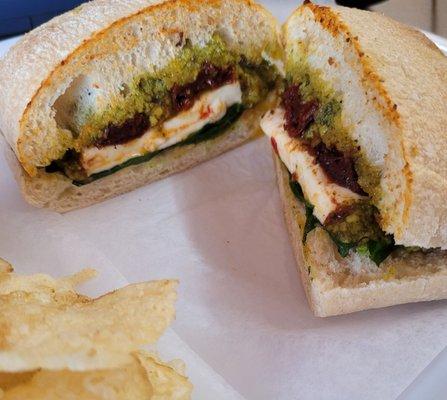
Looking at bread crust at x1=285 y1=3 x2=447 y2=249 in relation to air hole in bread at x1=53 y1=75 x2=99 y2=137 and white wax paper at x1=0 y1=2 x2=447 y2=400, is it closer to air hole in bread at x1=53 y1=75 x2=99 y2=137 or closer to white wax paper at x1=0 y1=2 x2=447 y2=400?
white wax paper at x1=0 y1=2 x2=447 y2=400

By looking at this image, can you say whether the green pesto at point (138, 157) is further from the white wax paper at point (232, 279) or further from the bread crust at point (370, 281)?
the bread crust at point (370, 281)

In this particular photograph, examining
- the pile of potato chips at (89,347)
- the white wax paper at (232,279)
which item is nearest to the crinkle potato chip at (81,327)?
the pile of potato chips at (89,347)

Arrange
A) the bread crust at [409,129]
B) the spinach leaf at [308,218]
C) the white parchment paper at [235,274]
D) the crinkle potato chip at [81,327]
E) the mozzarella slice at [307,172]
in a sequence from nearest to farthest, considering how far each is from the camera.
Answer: the crinkle potato chip at [81,327], the bread crust at [409,129], the white parchment paper at [235,274], the mozzarella slice at [307,172], the spinach leaf at [308,218]

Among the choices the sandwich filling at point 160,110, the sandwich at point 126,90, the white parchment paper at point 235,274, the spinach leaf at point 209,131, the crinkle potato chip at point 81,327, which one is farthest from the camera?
the spinach leaf at point 209,131

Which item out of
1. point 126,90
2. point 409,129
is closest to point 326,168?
point 409,129

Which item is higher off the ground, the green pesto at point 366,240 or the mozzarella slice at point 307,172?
the mozzarella slice at point 307,172

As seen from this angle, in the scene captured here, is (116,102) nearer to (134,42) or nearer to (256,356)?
(134,42)
